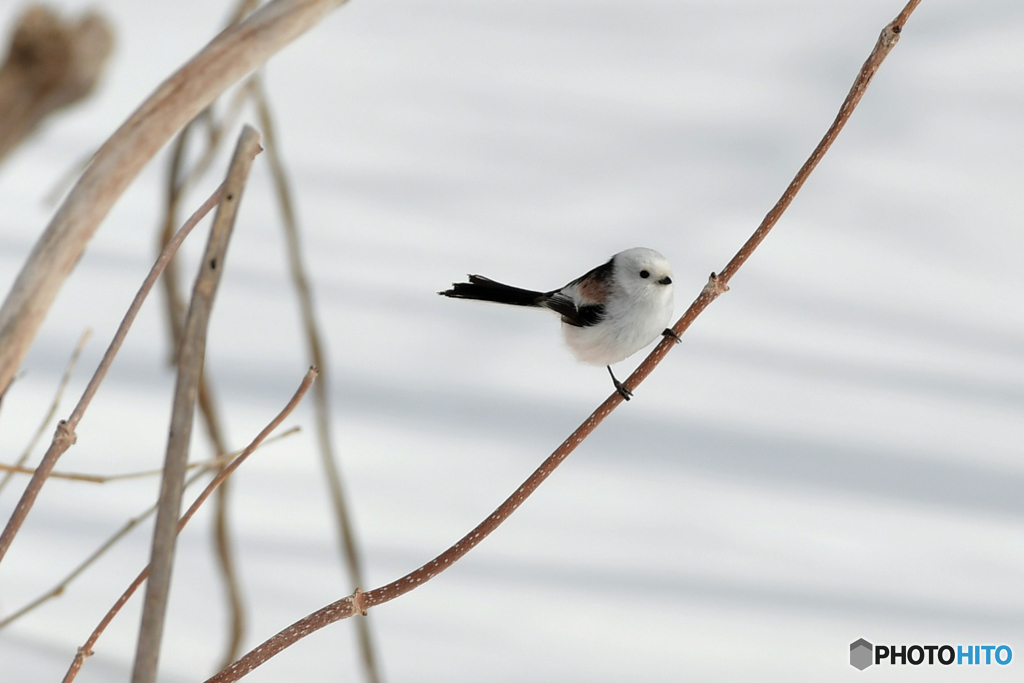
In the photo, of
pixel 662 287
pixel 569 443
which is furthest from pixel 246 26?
pixel 662 287

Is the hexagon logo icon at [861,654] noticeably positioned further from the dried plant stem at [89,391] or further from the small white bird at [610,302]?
the dried plant stem at [89,391]

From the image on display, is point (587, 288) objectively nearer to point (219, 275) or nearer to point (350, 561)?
point (350, 561)

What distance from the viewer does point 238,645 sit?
14.5 inches

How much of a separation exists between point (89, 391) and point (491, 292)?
0.17 meters

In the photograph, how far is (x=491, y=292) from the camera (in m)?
0.32

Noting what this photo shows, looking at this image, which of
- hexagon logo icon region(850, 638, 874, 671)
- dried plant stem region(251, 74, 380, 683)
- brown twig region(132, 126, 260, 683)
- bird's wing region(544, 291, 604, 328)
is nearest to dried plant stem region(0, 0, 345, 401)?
brown twig region(132, 126, 260, 683)

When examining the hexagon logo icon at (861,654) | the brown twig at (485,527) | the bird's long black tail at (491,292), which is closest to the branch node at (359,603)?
the brown twig at (485,527)

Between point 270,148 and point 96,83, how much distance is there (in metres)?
0.15

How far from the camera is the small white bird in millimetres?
323

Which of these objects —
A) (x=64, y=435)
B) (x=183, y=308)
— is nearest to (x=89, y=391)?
(x=64, y=435)

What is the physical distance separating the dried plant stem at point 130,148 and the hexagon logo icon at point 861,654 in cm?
47

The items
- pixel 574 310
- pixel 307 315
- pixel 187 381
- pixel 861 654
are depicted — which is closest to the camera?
pixel 187 381

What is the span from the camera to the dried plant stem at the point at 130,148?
0.33 ft

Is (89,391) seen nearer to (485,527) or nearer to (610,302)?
(485,527)
